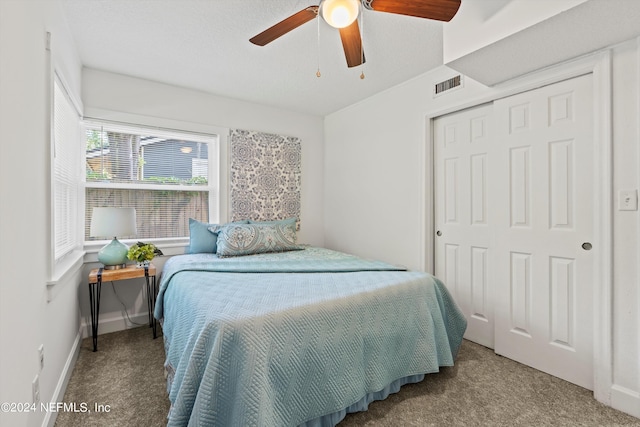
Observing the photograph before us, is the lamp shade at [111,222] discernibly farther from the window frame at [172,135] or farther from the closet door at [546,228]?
the closet door at [546,228]

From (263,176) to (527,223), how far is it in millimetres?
2797

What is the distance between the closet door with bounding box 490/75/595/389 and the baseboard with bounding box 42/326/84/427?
9.74 ft

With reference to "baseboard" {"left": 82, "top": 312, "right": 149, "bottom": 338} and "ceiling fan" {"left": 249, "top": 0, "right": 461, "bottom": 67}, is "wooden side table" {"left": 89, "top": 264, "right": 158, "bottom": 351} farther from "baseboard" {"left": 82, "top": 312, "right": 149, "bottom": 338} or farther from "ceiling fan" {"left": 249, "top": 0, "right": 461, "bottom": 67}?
"ceiling fan" {"left": 249, "top": 0, "right": 461, "bottom": 67}

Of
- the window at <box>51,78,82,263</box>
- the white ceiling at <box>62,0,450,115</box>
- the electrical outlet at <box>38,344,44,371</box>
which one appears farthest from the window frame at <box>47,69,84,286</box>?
the white ceiling at <box>62,0,450,115</box>

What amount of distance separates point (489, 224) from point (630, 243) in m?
0.90

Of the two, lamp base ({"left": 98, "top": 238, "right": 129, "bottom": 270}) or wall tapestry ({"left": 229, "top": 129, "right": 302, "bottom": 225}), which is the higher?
wall tapestry ({"left": 229, "top": 129, "right": 302, "bottom": 225})

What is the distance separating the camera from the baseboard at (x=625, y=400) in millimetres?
1753

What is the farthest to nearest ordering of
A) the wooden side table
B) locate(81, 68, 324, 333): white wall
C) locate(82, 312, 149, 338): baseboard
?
locate(81, 68, 324, 333): white wall, locate(82, 312, 149, 338): baseboard, the wooden side table

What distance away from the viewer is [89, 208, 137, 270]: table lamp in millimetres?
2576

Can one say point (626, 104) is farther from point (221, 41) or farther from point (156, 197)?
point (156, 197)

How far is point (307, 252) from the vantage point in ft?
10.9

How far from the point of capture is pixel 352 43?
188cm

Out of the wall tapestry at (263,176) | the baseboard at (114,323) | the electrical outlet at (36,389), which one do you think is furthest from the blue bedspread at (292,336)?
the wall tapestry at (263,176)

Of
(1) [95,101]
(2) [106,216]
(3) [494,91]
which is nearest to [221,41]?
(1) [95,101]
